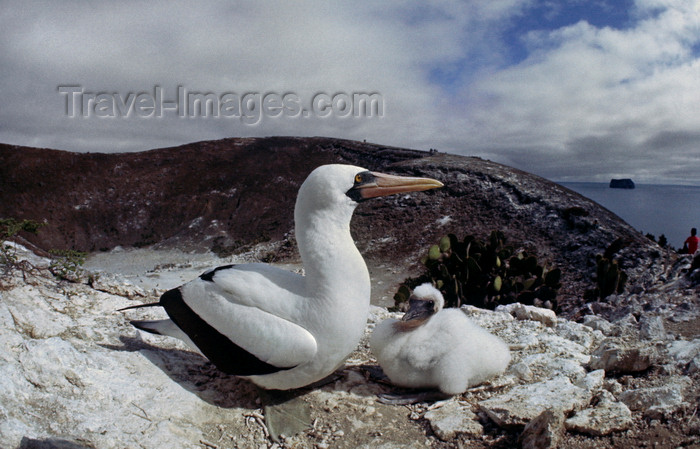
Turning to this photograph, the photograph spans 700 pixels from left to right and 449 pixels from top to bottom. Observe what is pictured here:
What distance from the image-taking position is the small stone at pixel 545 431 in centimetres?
278

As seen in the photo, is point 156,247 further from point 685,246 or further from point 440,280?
point 685,246

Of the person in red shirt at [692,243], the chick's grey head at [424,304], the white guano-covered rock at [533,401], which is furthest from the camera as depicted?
the person in red shirt at [692,243]

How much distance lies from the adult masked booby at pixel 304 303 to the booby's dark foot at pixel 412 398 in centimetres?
60

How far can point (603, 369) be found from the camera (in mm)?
3834

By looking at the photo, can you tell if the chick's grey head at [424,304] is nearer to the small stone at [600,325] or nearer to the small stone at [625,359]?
the small stone at [625,359]

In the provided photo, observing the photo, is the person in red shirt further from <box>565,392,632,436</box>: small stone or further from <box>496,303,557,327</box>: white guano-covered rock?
<box>565,392,632,436</box>: small stone

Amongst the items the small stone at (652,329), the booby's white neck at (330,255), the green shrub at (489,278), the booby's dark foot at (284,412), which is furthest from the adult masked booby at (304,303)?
the green shrub at (489,278)

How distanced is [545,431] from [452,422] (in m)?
0.72

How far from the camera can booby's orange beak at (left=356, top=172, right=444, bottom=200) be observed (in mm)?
3521

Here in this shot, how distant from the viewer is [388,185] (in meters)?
3.59

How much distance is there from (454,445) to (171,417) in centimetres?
201

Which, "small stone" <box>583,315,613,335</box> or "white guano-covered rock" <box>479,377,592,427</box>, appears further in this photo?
"small stone" <box>583,315,613,335</box>

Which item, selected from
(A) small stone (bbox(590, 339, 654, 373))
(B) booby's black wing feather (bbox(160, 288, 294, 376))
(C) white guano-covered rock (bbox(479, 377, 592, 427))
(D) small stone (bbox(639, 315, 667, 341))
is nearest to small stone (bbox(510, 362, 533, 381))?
(C) white guano-covered rock (bbox(479, 377, 592, 427))

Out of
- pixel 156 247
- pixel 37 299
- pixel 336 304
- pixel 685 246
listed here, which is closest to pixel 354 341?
pixel 336 304
